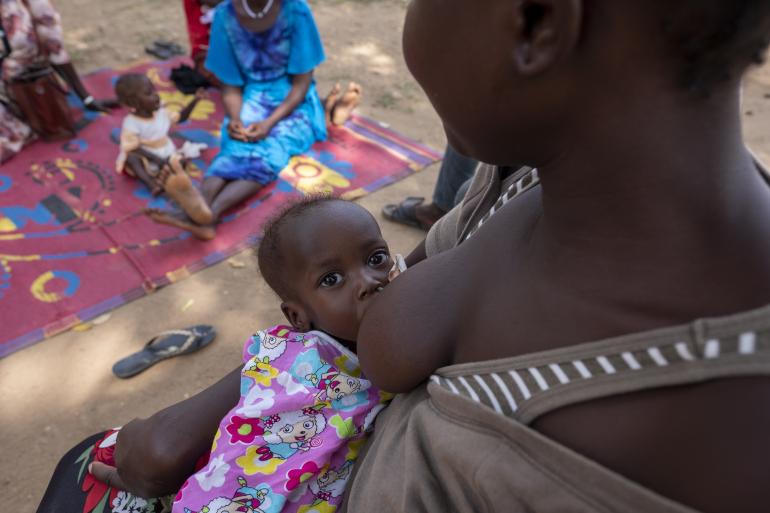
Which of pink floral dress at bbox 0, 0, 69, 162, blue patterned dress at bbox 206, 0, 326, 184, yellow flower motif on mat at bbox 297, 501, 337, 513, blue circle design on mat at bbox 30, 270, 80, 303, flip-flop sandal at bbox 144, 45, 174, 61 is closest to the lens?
yellow flower motif on mat at bbox 297, 501, 337, 513

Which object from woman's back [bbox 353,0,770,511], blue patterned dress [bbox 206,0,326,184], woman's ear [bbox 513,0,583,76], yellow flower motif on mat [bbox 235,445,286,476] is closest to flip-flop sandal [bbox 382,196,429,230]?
blue patterned dress [bbox 206,0,326,184]

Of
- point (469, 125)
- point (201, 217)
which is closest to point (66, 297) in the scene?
point (201, 217)

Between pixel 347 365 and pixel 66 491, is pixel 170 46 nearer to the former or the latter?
pixel 66 491

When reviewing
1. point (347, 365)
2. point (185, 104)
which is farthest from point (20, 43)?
point (347, 365)

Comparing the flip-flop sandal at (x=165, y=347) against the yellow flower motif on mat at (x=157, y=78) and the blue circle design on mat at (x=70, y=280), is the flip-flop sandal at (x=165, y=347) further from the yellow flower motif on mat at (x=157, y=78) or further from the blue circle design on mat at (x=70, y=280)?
the yellow flower motif on mat at (x=157, y=78)

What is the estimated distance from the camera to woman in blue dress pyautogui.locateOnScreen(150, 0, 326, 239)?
346cm

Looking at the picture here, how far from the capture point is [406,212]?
3305 mm

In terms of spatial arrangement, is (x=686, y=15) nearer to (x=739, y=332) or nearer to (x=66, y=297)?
(x=739, y=332)

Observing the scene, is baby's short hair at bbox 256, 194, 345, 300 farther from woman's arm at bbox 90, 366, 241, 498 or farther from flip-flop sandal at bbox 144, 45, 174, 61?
flip-flop sandal at bbox 144, 45, 174, 61

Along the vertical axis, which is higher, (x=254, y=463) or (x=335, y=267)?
(x=335, y=267)

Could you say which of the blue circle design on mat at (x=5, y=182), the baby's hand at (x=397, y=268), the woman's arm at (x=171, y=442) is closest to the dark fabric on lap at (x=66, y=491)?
the woman's arm at (x=171, y=442)

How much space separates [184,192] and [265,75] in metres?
1.24

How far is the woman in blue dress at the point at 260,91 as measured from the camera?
11.3 feet

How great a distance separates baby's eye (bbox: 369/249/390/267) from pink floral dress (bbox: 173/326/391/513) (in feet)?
0.95
